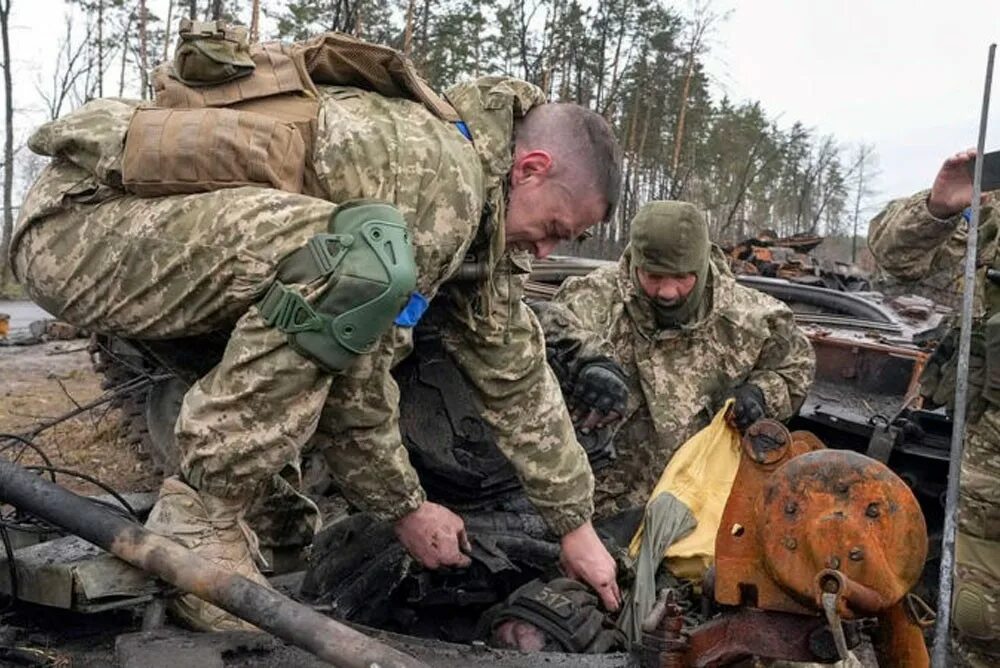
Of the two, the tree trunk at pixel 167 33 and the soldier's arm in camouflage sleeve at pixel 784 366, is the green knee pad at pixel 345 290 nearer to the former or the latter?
the soldier's arm in camouflage sleeve at pixel 784 366

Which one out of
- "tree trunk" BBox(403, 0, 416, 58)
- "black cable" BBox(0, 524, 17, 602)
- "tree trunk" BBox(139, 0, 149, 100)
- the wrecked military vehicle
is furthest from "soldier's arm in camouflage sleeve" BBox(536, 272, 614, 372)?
"tree trunk" BBox(139, 0, 149, 100)

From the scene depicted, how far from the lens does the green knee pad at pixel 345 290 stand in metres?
2.21

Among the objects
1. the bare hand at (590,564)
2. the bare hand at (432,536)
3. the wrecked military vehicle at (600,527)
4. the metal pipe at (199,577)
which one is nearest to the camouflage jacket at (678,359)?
the wrecked military vehicle at (600,527)

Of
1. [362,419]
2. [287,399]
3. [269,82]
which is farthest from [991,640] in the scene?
[269,82]

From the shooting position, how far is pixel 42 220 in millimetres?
2609

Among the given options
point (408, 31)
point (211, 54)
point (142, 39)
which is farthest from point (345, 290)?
point (142, 39)

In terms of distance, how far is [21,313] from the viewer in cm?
1895

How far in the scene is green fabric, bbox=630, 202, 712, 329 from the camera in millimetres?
4609

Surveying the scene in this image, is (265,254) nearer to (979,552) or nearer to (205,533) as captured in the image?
(205,533)

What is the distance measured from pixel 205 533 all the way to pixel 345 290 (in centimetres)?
61

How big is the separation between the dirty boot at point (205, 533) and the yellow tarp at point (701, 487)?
4.37ft

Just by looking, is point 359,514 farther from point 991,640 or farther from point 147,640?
point 991,640

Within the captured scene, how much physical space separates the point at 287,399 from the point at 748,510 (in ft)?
3.23

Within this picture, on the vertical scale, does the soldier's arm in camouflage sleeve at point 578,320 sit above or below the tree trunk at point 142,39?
below
